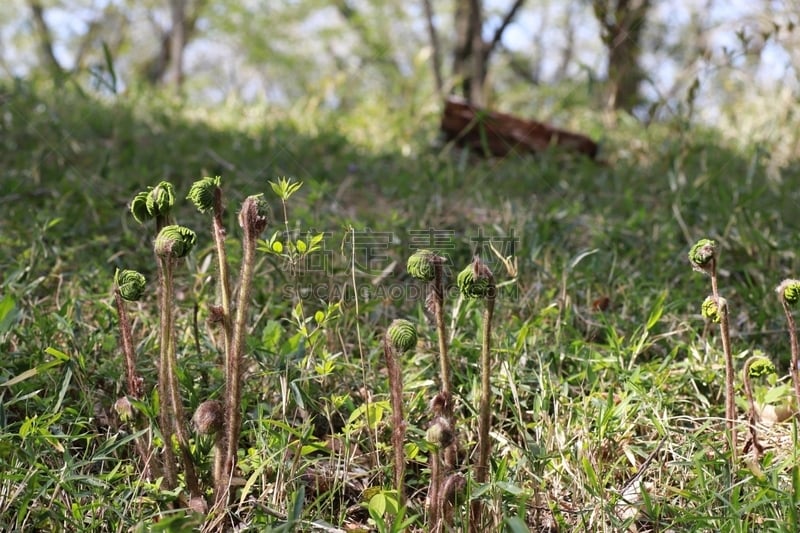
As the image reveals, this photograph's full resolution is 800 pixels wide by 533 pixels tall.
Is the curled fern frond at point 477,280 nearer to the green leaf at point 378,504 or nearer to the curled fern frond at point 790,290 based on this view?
the green leaf at point 378,504

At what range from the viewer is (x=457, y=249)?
9.36 feet

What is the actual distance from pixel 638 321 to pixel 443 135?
2554 mm

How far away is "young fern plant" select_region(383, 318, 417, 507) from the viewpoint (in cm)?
137

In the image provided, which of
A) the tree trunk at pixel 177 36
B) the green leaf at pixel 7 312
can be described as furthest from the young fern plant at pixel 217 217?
the tree trunk at pixel 177 36

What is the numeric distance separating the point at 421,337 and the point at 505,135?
8.50 ft

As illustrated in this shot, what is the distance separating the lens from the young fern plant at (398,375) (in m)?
1.37

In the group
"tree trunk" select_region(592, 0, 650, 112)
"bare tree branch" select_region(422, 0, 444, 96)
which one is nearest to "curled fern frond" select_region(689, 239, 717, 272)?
"tree trunk" select_region(592, 0, 650, 112)

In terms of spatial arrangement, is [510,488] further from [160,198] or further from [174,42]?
[174,42]

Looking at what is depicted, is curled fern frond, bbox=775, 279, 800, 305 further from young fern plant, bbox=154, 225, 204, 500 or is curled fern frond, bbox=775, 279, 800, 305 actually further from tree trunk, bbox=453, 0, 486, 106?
tree trunk, bbox=453, 0, 486, 106

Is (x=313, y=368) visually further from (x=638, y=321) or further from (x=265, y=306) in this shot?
(x=638, y=321)

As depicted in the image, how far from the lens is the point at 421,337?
2248 mm

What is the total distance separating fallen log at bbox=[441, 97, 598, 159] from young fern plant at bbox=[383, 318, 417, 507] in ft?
10.6

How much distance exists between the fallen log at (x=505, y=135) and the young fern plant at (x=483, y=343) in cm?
316

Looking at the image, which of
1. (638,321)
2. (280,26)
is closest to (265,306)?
(638,321)
